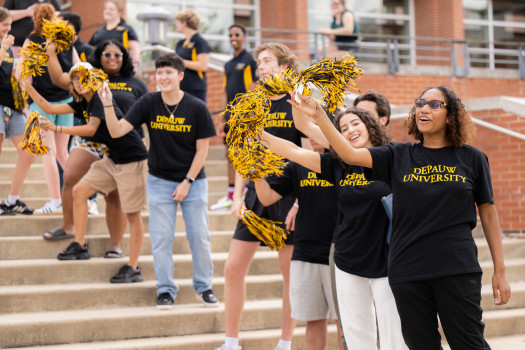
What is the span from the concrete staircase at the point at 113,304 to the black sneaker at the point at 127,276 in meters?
0.10

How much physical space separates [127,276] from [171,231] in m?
0.58

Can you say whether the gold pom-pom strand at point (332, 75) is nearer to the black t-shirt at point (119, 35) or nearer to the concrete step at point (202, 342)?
the concrete step at point (202, 342)

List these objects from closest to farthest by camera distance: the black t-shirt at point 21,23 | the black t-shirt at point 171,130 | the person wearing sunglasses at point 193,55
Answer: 1. the black t-shirt at point 171,130
2. the black t-shirt at point 21,23
3. the person wearing sunglasses at point 193,55

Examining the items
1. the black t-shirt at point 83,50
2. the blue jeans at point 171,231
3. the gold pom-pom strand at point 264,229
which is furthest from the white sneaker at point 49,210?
the gold pom-pom strand at point 264,229

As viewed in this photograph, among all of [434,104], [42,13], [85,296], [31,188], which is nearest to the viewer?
[434,104]

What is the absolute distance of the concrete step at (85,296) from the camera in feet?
18.6

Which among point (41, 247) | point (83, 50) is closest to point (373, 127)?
point (41, 247)

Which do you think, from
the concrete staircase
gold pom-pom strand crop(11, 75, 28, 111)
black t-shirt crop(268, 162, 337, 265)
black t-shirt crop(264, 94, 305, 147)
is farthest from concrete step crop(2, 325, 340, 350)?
gold pom-pom strand crop(11, 75, 28, 111)

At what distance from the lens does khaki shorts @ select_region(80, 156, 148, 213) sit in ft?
20.3

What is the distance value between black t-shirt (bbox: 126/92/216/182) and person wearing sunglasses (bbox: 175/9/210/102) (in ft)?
9.21

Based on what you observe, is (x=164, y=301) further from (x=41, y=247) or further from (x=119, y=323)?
(x=41, y=247)

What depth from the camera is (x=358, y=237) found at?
4.13m

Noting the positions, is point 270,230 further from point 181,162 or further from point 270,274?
point 270,274

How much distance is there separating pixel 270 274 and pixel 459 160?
342 centimetres
